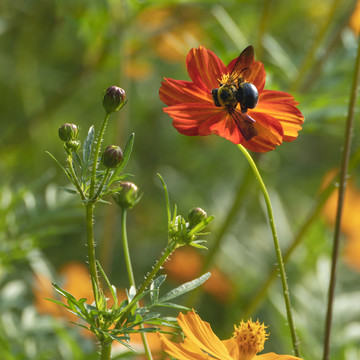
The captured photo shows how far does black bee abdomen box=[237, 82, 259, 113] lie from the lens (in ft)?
1.33

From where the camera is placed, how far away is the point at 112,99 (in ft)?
1.30

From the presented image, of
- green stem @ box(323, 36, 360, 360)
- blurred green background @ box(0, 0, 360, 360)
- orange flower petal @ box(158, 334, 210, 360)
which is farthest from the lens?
blurred green background @ box(0, 0, 360, 360)

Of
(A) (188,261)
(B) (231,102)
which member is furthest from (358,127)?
(B) (231,102)

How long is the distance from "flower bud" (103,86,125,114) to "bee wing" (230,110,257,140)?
8 cm

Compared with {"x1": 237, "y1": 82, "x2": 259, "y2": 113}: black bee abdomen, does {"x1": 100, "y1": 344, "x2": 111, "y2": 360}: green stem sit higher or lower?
lower

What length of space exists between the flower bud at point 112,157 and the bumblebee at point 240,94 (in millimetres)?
86

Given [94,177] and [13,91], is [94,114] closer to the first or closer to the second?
[13,91]

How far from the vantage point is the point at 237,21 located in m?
1.65

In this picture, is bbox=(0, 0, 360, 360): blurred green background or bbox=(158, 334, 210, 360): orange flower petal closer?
bbox=(158, 334, 210, 360): orange flower petal

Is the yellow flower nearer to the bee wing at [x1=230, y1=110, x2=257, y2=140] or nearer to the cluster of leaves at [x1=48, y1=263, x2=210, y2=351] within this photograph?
the cluster of leaves at [x1=48, y1=263, x2=210, y2=351]

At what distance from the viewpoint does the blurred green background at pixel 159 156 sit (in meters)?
0.82

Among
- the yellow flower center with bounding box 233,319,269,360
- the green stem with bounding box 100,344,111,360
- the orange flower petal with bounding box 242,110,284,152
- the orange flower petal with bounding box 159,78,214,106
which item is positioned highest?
the orange flower petal with bounding box 159,78,214,106

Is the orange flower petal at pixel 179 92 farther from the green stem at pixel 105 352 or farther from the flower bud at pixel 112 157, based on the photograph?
the green stem at pixel 105 352

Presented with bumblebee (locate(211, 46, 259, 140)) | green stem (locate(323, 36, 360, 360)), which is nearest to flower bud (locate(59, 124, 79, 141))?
bumblebee (locate(211, 46, 259, 140))
